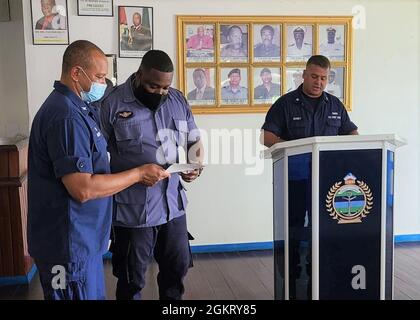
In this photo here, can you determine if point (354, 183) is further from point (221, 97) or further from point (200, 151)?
point (221, 97)

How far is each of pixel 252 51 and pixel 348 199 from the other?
2.10 metres

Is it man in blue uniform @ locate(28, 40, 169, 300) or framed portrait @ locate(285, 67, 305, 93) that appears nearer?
man in blue uniform @ locate(28, 40, 169, 300)

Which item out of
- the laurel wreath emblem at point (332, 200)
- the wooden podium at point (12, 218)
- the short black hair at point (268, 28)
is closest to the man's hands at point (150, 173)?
the laurel wreath emblem at point (332, 200)

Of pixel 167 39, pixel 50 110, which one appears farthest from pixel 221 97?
pixel 50 110

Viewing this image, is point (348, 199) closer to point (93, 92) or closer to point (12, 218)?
point (93, 92)

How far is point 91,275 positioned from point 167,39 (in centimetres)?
251

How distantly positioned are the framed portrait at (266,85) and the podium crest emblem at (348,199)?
195 cm

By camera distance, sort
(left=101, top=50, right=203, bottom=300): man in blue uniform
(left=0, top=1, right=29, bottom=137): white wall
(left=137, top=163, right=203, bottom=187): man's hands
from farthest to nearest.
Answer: (left=0, top=1, right=29, bottom=137): white wall
(left=101, top=50, right=203, bottom=300): man in blue uniform
(left=137, top=163, right=203, bottom=187): man's hands

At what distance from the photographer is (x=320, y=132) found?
292 centimetres

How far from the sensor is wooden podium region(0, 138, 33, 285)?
11.2 feet

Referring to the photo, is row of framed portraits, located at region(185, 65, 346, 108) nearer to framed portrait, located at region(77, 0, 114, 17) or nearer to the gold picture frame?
the gold picture frame

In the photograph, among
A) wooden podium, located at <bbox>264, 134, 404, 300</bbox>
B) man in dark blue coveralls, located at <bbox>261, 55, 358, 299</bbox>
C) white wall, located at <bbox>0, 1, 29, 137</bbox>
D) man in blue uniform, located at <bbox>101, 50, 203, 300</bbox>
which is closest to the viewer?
wooden podium, located at <bbox>264, 134, 404, 300</bbox>

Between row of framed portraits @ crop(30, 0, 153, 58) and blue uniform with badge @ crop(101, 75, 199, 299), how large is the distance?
5.06 ft

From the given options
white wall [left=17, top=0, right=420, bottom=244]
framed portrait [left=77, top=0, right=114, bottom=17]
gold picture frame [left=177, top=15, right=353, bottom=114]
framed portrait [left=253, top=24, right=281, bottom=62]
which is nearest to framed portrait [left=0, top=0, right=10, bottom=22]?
framed portrait [left=77, top=0, right=114, bottom=17]
